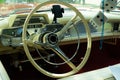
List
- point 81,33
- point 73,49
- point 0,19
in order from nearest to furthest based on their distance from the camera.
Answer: point 0,19 → point 81,33 → point 73,49

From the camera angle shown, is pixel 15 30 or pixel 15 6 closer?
pixel 15 30

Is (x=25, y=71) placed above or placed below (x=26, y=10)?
below

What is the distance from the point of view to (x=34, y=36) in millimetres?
2182

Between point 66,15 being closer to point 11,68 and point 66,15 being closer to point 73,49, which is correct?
point 73,49

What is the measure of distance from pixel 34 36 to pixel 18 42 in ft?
0.71

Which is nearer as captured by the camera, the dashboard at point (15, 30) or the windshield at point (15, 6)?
the dashboard at point (15, 30)

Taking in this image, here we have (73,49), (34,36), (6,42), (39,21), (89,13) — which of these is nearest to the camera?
(34,36)

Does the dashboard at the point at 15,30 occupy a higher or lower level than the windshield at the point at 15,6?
lower

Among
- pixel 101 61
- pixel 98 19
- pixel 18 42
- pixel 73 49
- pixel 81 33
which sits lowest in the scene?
pixel 101 61

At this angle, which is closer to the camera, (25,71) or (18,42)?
(18,42)

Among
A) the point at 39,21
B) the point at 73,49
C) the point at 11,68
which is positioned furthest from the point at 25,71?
the point at 39,21

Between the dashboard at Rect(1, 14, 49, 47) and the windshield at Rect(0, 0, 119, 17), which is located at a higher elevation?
the windshield at Rect(0, 0, 119, 17)

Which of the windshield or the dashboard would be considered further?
the windshield

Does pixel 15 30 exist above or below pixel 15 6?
below
